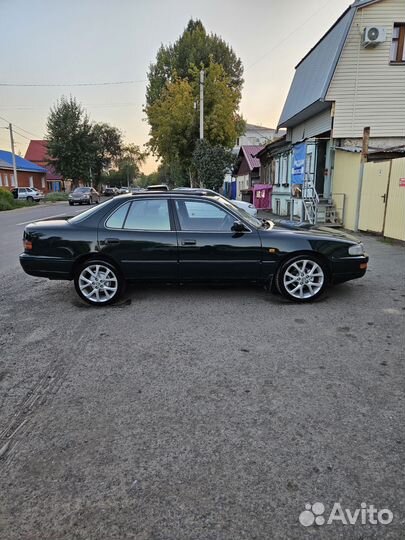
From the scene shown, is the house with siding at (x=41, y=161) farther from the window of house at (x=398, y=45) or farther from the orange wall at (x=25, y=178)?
the window of house at (x=398, y=45)

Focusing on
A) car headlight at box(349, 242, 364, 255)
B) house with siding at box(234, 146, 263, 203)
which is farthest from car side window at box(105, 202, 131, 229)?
house with siding at box(234, 146, 263, 203)

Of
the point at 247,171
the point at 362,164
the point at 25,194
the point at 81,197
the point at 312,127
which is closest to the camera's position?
the point at 362,164

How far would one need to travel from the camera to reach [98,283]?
215 inches

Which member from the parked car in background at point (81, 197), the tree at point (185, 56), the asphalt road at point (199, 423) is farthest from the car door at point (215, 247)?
the tree at point (185, 56)

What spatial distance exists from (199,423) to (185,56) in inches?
1670

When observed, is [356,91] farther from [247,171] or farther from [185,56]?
[185,56]

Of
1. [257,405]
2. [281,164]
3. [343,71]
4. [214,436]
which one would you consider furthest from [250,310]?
[281,164]

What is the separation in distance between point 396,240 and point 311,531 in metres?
9.92

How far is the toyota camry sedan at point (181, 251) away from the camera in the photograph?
5.42 m

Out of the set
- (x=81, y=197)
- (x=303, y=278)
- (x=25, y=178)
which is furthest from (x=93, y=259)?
(x=25, y=178)

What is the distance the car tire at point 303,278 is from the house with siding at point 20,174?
152 feet

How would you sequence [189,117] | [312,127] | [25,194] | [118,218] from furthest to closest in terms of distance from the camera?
[25,194]
[189,117]
[312,127]
[118,218]

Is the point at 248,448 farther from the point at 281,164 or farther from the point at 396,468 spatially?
the point at 281,164

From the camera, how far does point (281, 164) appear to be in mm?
21688
